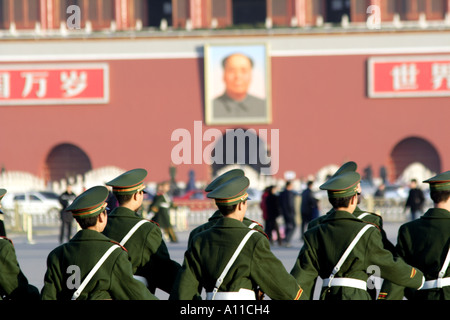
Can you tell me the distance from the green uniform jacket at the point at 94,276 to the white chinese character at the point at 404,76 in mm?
25182

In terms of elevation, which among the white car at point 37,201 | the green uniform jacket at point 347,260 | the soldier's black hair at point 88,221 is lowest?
the white car at point 37,201

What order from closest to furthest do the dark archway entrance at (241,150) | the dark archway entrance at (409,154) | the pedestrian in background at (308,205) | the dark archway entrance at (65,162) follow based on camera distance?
the pedestrian in background at (308,205)
the dark archway entrance at (241,150)
the dark archway entrance at (409,154)
the dark archway entrance at (65,162)

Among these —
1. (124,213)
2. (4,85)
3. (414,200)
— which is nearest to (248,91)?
(4,85)

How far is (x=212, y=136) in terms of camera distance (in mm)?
28750

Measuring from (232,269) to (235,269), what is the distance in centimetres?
2

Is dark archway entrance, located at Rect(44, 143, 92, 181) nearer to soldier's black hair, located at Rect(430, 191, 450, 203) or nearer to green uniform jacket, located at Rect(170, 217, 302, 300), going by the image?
soldier's black hair, located at Rect(430, 191, 450, 203)

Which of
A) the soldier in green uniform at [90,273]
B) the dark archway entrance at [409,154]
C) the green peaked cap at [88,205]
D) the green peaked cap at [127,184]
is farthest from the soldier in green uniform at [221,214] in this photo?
the dark archway entrance at [409,154]

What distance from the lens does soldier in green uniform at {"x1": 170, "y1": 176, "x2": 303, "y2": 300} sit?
436 cm

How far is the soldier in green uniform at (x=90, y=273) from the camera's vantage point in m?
4.27

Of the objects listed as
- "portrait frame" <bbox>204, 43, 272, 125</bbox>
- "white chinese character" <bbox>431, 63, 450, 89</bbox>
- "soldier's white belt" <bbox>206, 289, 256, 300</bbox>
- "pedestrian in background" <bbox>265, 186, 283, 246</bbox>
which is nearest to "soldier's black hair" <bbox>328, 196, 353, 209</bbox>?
"soldier's white belt" <bbox>206, 289, 256, 300</bbox>

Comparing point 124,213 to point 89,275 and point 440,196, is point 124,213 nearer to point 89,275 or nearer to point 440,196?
point 89,275

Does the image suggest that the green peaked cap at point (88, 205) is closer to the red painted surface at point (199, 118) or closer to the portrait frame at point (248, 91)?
the portrait frame at point (248, 91)

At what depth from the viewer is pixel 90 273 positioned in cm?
429

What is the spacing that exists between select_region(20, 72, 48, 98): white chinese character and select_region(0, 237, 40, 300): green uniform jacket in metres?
25.1
